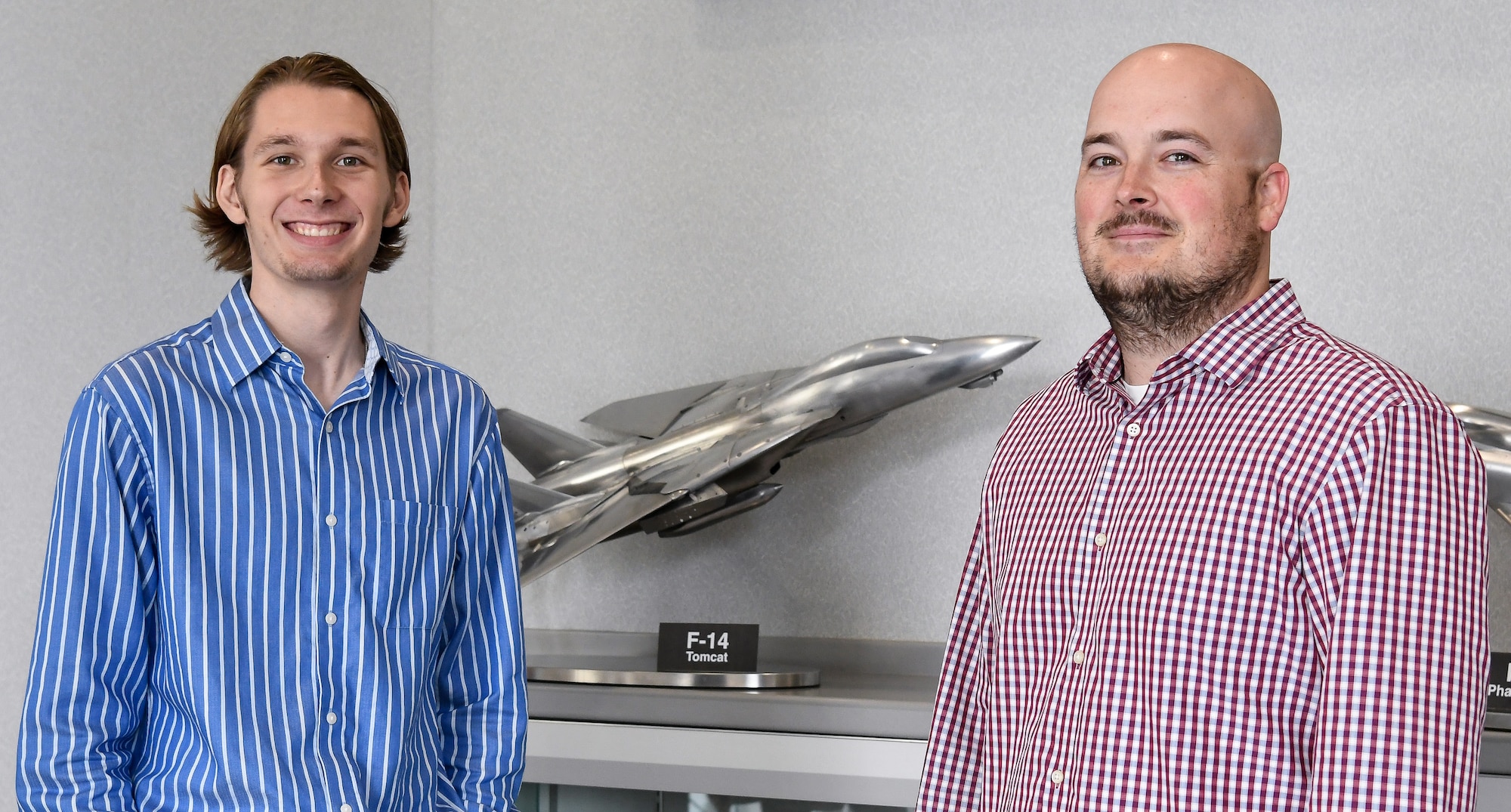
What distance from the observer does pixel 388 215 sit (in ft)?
4.14

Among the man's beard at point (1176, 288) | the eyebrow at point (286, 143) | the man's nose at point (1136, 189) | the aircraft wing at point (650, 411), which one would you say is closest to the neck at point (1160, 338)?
the man's beard at point (1176, 288)

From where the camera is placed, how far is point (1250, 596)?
3.13 feet

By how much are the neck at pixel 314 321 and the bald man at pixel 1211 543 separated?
59 centimetres

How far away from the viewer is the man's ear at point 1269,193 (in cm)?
108

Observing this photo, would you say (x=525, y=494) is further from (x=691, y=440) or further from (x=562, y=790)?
(x=562, y=790)

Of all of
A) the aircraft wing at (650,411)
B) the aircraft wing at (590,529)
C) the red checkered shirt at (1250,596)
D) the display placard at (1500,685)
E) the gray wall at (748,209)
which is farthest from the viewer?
the aircraft wing at (650,411)

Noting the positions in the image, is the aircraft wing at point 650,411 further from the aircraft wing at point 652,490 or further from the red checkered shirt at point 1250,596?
the red checkered shirt at point 1250,596

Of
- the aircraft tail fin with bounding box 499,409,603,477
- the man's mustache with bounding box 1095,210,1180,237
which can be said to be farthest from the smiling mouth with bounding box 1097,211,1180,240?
the aircraft tail fin with bounding box 499,409,603,477

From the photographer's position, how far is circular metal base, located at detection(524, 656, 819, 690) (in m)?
1.91

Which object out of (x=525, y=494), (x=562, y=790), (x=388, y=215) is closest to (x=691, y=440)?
(x=525, y=494)

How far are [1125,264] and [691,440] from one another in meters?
1.06

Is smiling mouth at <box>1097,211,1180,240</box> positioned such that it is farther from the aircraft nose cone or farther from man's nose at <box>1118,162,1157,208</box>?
the aircraft nose cone

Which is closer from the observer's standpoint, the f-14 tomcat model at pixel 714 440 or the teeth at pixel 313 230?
the teeth at pixel 313 230

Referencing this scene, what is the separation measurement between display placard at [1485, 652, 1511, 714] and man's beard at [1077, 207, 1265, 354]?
947 millimetres
